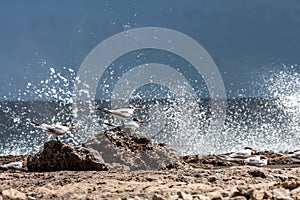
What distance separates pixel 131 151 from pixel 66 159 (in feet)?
2.96

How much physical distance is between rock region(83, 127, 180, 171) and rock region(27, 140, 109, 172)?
6.7 inches

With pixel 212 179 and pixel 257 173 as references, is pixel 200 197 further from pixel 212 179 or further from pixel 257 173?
pixel 257 173

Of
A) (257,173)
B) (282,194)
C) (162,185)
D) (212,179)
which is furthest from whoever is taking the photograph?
Result: (257,173)

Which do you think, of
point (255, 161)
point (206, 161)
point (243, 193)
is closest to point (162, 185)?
point (243, 193)

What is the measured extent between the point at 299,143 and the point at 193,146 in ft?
12.8

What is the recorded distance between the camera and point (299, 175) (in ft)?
19.8

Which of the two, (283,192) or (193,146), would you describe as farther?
(193,146)

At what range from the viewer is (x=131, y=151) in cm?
711

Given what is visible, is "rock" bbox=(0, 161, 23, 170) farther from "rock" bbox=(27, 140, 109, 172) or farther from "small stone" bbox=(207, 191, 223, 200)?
"small stone" bbox=(207, 191, 223, 200)

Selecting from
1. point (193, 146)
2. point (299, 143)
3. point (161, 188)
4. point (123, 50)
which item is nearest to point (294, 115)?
point (299, 143)

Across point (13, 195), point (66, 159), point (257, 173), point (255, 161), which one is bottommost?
point (13, 195)

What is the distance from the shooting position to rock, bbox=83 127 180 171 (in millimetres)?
6949

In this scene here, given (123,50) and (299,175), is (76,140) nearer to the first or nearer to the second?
(123,50)

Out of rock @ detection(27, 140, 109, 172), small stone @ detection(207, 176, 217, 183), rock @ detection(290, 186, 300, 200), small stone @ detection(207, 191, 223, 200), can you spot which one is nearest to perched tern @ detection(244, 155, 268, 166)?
rock @ detection(27, 140, 109, 172)
